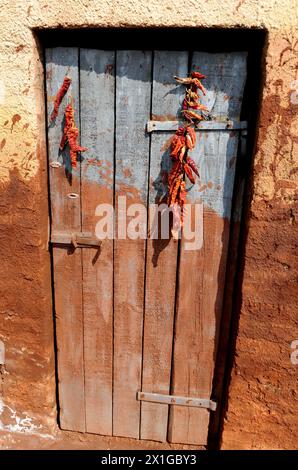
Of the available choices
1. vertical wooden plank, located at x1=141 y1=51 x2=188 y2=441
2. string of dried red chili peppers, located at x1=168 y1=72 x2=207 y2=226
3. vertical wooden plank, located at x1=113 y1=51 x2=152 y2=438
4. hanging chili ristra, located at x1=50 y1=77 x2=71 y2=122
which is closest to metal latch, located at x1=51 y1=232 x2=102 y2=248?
vertical wooden plank, located at x1=113 y1=51 x2=152 y2=438

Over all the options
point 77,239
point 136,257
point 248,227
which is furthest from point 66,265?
point 248,227

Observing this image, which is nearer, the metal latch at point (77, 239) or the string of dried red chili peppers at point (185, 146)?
the string of dried red chili peppers at point (185, 146)

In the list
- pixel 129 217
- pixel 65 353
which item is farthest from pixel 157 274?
pixel 65 353

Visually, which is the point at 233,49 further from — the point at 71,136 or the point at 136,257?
the point at 136,257

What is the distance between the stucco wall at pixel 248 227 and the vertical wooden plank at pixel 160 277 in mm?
198

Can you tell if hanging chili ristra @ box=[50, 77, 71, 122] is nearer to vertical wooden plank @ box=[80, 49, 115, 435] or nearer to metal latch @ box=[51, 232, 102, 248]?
vertical wooden plank @ box=[80, 49, 115, 435]

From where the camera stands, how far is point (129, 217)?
5.80 feet

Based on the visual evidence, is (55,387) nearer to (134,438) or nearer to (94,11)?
(134,438)

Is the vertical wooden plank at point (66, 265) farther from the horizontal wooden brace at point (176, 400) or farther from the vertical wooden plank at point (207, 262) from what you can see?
the vertical wooden plank at point (207, 262)

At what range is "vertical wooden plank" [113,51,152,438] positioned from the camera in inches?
62.7

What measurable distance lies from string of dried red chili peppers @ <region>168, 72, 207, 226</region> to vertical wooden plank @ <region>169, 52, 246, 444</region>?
5 centimetres

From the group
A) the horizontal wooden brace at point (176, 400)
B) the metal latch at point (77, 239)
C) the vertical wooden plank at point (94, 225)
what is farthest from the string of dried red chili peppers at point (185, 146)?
the horizontal wooden brace at point (176, 400)

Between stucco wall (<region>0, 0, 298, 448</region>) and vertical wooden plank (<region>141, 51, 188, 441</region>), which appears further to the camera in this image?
vertical wooden plank (<region>141, 51, 188, 441</region>)

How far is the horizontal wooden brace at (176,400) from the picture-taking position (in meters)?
2.00
